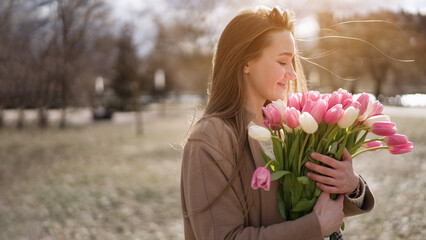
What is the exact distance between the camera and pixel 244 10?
1.83m

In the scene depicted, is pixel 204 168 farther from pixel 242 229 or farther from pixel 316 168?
pixel 316 168

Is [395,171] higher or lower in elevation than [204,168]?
lower

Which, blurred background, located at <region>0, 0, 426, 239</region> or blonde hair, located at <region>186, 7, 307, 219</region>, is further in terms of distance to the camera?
blurred background, located at <region>0, 0, 426, 239</region>

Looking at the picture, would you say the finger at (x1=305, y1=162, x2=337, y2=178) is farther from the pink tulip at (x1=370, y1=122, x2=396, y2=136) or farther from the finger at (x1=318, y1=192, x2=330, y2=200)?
the pink tulip at (x1=370, y1=122, x2=396, y2=136)

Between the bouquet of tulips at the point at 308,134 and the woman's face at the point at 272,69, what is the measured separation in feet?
0.40

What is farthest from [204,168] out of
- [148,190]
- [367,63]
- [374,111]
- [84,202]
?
[367,63]

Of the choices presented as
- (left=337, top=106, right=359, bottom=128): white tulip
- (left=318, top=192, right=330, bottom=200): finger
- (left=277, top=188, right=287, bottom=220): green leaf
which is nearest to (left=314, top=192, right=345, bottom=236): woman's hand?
(left=318, top=192, right=330, bottom=200): finger

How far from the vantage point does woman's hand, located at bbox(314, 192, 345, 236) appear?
1.59m

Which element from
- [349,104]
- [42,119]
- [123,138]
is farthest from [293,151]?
[42,119]

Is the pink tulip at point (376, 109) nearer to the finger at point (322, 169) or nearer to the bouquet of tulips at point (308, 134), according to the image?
the bouquet of tulips at point (308, 134)

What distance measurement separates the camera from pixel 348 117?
5.09 feet

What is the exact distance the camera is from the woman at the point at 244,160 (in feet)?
5.21

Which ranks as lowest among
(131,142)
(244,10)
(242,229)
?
(131,142)

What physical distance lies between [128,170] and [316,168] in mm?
9250
